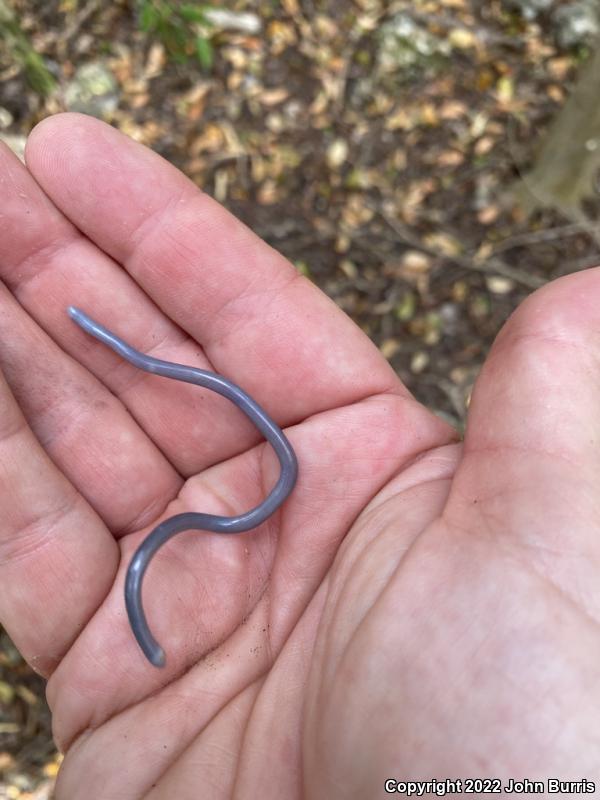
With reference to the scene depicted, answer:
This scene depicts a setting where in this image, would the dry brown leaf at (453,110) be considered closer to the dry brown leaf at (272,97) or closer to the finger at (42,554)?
the dry brown leaf at (272,97)

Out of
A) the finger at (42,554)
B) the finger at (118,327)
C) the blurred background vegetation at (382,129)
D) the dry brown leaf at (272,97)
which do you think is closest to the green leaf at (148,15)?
the blurred background vegetation at (382,129)

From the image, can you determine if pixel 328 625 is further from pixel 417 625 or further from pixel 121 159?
pixel 121 159

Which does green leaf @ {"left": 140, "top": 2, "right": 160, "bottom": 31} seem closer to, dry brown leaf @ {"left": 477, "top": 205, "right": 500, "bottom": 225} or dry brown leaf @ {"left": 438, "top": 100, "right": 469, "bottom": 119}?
dry brown leaf @ {"left": 438, "top": 100, "right": 469, "bottom": 119}

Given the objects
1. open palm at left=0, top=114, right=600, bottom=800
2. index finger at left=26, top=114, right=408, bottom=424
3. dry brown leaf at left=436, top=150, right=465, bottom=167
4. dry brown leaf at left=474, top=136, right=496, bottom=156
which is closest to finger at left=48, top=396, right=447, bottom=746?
open palm at left=0, top=114, right=600, bottom=800

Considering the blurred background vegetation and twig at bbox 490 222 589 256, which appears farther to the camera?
twig at bbox 490 222 589 256

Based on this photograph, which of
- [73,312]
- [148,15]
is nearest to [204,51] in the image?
[148,15]

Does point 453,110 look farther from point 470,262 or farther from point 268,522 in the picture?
point 268,522
